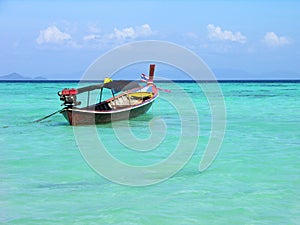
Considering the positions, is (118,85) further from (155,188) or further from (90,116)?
(155,188)

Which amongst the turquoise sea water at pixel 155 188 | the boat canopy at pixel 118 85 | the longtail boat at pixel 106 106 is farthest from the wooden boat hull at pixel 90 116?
the turquoise sea water at pixel 155 188

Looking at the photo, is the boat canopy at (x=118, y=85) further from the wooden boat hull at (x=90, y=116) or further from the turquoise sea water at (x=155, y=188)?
the turquoise sea water at (x=155, y=188)

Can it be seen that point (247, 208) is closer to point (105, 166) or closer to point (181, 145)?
point (105, 166)

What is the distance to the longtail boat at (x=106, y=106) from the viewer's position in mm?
15766

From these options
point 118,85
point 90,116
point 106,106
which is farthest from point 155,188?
point 106,106

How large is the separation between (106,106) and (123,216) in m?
11.8

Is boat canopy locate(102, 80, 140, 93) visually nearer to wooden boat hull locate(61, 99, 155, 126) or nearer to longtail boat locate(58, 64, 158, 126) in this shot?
longtail boat locate(58, 64, 158, 126)


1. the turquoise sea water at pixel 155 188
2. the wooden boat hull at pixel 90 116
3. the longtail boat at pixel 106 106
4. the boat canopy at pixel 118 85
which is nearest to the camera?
the turquoise sea water at pixel 155 188

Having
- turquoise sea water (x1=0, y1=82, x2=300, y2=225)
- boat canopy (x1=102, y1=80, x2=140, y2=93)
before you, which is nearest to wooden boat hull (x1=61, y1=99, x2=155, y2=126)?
boat canopy (x1=102, y1=80, x2=140, y2=93)

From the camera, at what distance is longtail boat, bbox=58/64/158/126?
15.8 m

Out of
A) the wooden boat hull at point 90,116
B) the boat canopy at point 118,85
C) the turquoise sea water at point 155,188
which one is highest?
the boat canopy at point 118,85

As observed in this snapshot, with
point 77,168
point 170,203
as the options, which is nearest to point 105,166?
point 77,168

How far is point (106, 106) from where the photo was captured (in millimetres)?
18750

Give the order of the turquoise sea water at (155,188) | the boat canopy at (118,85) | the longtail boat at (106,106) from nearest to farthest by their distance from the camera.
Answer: the turquoise sea water at (155,188) < the longtail boat at (106,106) < the boat canopy at (118,85)
